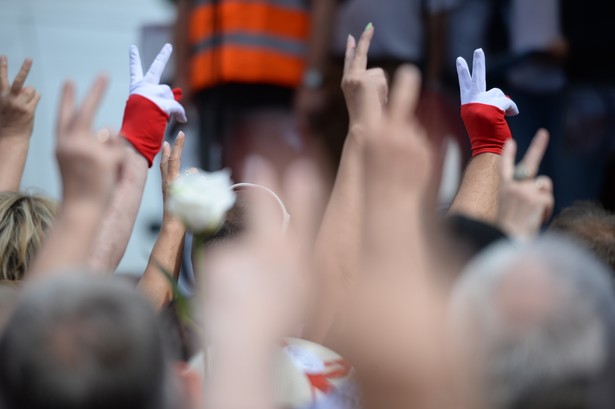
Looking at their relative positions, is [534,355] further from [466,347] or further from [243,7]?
[243,7]

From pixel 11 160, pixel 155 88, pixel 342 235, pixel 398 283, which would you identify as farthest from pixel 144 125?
pixel 398 283

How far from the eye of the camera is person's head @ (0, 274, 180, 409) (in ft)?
3.92

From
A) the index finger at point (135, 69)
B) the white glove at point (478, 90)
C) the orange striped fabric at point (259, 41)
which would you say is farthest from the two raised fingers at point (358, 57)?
the orange striped fabric at point (259, 41)

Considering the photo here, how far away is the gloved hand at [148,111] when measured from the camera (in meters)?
2.00

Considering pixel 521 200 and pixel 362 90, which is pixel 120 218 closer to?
pixel 362 90

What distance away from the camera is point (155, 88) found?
2.10m

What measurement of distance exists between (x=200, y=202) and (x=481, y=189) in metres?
0.79

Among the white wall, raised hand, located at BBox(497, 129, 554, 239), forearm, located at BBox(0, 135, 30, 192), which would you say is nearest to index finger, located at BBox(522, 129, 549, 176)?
raised hand, located at BBox(497, 129, 554, 239)

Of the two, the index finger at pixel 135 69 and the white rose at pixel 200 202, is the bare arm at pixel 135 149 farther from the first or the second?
the white rose at pixel 200 202

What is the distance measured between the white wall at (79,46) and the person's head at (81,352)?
273 cm

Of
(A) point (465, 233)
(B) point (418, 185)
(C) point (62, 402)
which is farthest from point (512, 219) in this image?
(C) point (62, 402)

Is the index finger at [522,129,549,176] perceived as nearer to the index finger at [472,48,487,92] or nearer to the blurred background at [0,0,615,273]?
the index finger at [472,48,487,92]

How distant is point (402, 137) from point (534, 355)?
0.36 meters

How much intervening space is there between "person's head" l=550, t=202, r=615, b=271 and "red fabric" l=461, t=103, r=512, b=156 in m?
0.25
